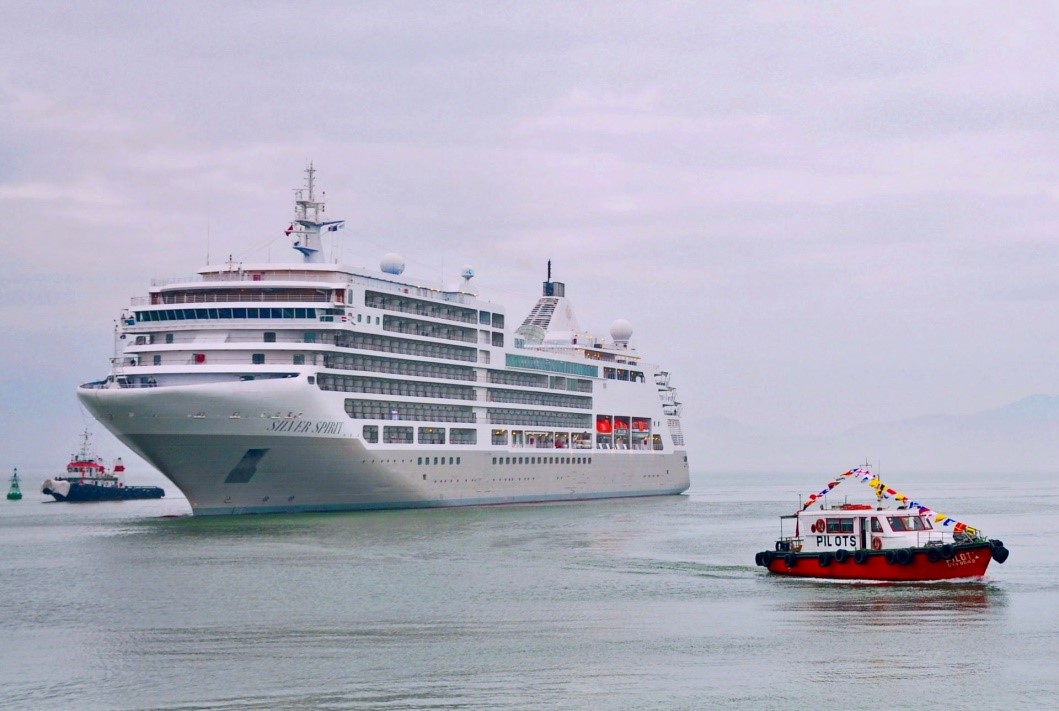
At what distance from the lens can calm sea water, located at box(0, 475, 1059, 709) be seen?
1095 inches

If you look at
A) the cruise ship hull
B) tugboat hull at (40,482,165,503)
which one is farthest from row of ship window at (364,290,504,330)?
tugboat hull at (40,482,165,503)

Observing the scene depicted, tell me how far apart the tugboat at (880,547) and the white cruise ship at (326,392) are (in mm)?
30502

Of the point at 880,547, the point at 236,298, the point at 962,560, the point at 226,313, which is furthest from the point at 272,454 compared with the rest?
the point at 962,560

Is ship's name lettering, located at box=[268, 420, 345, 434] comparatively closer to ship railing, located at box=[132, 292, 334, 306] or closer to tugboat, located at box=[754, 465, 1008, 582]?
ship railing, located at box=[132, 292, 334, 306]

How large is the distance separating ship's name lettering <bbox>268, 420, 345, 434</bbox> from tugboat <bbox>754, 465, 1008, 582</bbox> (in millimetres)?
29585

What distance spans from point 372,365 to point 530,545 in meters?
20.8

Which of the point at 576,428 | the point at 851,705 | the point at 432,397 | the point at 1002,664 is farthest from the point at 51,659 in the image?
the point at 576,428

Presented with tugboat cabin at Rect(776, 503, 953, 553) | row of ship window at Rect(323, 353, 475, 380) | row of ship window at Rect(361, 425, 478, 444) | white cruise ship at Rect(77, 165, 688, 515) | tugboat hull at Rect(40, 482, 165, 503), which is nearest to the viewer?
tugboat cabin at Rect(776, 503, 953, 553)

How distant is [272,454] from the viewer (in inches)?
2677

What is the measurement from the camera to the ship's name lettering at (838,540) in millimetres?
45844

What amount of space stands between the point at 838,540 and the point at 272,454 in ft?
108

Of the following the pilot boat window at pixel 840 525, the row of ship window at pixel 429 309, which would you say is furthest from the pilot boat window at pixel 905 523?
the row of ship window at pixel 429 309

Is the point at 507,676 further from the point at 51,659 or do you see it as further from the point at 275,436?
the point at 275,436

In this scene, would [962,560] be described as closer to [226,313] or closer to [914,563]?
[914,563]
